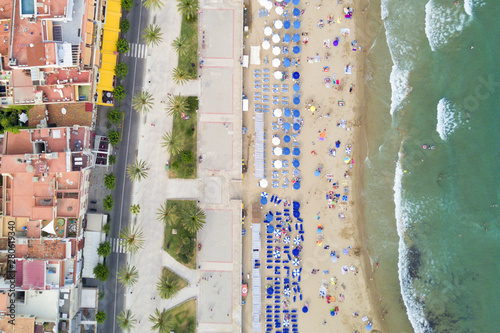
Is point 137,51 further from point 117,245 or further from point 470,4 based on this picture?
point 470,4

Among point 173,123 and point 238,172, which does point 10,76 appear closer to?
point 173,123

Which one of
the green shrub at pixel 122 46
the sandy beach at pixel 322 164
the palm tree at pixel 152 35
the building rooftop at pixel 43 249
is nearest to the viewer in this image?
the building rooftop at pixel 43 249

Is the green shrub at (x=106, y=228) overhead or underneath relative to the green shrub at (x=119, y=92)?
underneath

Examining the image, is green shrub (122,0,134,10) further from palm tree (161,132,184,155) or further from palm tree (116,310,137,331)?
palm tree (116,310,137,331)

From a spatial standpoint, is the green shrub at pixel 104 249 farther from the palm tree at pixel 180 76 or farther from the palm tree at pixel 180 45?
the palm tree at pixel 180 45

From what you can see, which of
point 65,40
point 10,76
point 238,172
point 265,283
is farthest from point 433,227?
point 10,76

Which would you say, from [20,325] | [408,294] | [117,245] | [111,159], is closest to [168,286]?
[117,245]

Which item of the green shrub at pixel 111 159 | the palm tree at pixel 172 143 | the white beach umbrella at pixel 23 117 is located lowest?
the green shrub at pixel 111 159

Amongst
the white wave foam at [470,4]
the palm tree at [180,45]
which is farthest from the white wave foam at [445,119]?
the palm tree at [180,45]
